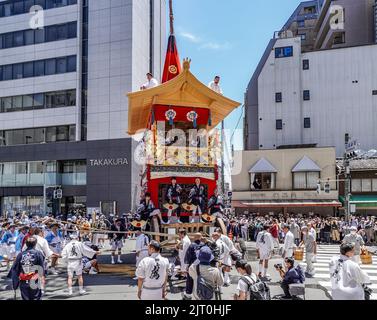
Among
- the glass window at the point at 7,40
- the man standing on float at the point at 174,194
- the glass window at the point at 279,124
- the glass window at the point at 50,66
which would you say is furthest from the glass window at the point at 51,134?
the man standing on float at the point at 174,194

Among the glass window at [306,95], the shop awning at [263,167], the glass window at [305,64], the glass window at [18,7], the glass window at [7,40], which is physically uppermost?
the glass window at [18,7]

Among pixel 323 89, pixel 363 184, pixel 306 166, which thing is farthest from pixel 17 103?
pixel 363 184

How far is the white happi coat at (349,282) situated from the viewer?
6.20m

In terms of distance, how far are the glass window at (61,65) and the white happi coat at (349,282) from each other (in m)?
37.1

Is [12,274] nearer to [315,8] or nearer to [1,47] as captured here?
[1,47]

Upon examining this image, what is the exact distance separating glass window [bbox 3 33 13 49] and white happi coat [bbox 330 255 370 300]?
140ft

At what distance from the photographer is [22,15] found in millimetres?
40062

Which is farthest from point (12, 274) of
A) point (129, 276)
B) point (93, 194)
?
point (93, 194)

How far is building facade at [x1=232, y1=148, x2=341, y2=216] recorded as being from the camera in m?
35.4

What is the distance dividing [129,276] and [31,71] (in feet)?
108

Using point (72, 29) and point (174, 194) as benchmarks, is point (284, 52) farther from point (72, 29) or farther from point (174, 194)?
point (174, 194)

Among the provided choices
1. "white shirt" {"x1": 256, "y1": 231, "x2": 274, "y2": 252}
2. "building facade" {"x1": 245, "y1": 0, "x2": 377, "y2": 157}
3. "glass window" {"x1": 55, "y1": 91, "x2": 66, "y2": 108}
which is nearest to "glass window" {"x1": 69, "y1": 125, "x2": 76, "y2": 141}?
"glass window" {"x1": 55, "y1": 91, "x2": 66, "y2": 108}

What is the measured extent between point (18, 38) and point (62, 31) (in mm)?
5315

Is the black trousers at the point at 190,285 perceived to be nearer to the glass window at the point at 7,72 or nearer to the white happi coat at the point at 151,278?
the white happi coat at the point at 151,278
